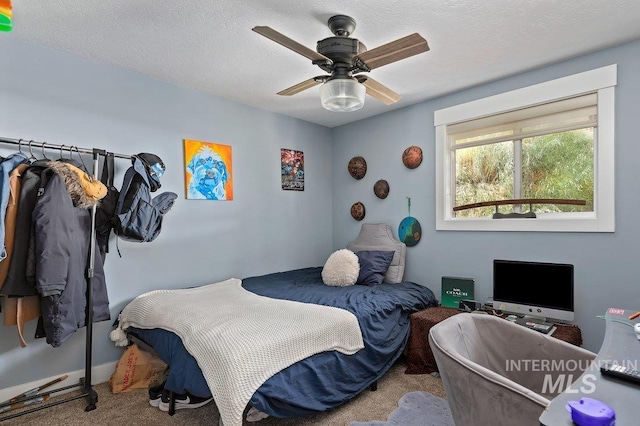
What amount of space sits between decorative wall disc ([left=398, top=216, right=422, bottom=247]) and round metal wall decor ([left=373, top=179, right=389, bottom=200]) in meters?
0.38

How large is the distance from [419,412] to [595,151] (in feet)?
7.57

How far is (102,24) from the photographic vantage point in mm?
2092

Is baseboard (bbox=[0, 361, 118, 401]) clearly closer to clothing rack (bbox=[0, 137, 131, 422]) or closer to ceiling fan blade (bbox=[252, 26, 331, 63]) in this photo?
clothing rack (bbox=[0, 137, 131, 422])

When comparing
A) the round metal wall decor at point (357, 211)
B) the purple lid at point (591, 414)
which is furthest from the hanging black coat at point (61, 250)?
the round metal wall decor at point (357, 211)

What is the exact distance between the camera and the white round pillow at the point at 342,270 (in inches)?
123

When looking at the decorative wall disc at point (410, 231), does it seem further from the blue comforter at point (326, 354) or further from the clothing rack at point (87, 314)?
the clothing rack at point (87, 314)

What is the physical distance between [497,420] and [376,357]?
1312mm

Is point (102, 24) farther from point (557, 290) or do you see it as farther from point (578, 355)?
point (557, 290)

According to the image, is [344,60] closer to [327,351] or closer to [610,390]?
[327,351]

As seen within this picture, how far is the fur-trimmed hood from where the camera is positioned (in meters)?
2.08

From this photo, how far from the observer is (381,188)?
382 centimetres

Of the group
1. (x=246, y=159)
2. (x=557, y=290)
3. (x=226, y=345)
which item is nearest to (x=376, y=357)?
(x=226, y=345)

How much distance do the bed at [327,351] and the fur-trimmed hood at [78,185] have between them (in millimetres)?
954
